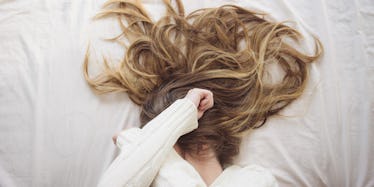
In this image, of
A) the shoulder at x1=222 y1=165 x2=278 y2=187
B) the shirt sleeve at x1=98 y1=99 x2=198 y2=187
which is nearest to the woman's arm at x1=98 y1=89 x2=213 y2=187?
the shirt sleeve at x1=98 y1=99 x2=198 y2=187

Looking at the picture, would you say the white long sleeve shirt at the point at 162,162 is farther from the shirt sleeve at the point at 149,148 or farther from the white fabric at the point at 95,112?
the white fabric at the point at 95,112

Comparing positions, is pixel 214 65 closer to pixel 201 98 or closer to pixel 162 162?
pixel 201 98

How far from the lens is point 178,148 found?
3.24ft

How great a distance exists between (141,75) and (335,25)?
0.52m

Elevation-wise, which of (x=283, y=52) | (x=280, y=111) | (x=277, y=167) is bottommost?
(x=277, y=167)

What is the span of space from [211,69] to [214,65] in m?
0.01

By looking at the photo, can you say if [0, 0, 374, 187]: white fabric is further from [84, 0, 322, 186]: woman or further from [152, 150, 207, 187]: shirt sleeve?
[152, 150, 207, 187]: shirt sleeve

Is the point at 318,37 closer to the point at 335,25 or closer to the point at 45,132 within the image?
the point at 335,25

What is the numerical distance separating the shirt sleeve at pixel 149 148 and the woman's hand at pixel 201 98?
0.02 metres

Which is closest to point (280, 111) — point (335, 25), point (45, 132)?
point (335, 25)

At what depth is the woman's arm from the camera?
82cm

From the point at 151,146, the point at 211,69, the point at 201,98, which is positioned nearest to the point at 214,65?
the point at 211,69

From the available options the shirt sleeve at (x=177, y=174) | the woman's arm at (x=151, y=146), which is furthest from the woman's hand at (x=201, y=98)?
the shirt sleeve at (x=177, y=174)

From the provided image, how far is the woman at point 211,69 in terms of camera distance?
0.99 metres
